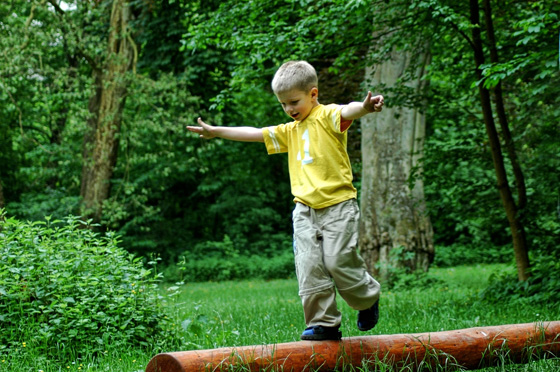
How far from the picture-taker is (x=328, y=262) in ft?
13.2

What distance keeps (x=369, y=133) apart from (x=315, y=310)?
1005 centimetres

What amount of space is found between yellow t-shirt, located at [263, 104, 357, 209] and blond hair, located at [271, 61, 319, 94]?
0.23 meters

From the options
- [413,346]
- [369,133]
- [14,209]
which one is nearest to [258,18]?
[369,133]

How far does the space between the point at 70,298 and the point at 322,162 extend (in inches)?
100

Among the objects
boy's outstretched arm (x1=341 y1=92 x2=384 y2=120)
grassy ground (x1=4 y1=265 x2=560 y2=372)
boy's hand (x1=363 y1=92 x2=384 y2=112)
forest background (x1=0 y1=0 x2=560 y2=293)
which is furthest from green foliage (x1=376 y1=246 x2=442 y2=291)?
boy's hand (x1=363 y1=92 x2=384 y2=112)

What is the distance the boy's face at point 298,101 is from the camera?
13.7 ft

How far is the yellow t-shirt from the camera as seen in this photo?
4117 mm

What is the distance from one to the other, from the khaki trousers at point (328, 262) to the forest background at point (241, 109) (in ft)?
5.98

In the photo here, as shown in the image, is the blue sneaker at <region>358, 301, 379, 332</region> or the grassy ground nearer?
the blue sneaker at <region>358, 301, 379, 332</region>

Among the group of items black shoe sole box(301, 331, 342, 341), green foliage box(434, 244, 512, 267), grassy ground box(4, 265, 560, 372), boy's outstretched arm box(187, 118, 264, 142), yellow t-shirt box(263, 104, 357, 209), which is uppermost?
boy's outstretched arm box(187, 118, 264, 142)

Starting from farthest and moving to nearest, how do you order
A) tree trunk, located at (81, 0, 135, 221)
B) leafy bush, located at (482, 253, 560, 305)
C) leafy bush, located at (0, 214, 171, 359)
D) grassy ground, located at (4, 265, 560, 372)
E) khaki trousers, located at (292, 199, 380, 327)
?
tree trunk, located at (81, 0, 135, 221) < leafy bush, located at (482, 253, 560, 305) < leafy bush, located at (0, 214, 171, 359) < grassy ground, located at (4, 265, 560, 372) < khaki trousers, located at (292, 199, 380, 327)

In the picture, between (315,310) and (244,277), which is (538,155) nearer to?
(315,310)

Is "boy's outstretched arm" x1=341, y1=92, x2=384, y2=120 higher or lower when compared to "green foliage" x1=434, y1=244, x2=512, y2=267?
higher

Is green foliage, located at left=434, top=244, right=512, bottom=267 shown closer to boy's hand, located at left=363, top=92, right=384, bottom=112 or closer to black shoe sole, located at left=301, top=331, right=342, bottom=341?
black shoe sole, located at left=301, top=331, right=342, bottom=341
